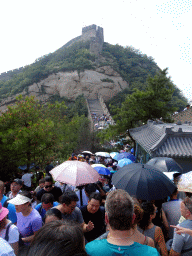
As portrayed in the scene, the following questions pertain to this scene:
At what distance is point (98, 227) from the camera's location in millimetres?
3494

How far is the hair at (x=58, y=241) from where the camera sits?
1111 mm

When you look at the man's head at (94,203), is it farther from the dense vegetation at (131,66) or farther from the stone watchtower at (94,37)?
the stone watchtower at (94,37)

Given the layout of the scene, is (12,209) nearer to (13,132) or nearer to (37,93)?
(13,132)

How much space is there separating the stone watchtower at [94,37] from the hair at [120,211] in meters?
60.4

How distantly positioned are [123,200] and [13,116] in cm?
927

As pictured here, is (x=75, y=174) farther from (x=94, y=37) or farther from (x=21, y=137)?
(x=94, y=37)

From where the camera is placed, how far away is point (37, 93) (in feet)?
155

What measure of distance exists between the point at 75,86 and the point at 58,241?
4850cm

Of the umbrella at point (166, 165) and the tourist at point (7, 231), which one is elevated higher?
the tourist at point (7, 231)

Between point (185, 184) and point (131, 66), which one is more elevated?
point (131, 66)

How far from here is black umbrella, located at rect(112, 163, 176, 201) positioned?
3.34 metres

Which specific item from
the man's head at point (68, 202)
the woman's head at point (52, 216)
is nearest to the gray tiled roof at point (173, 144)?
the man's head at point (68, 202)

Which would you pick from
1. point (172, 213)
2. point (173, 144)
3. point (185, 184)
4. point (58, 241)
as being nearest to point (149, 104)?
point (173, 144)

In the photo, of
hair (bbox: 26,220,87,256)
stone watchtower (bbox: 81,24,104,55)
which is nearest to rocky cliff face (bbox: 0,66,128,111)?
stone watchtower (bbox: 81,24,104,55)
